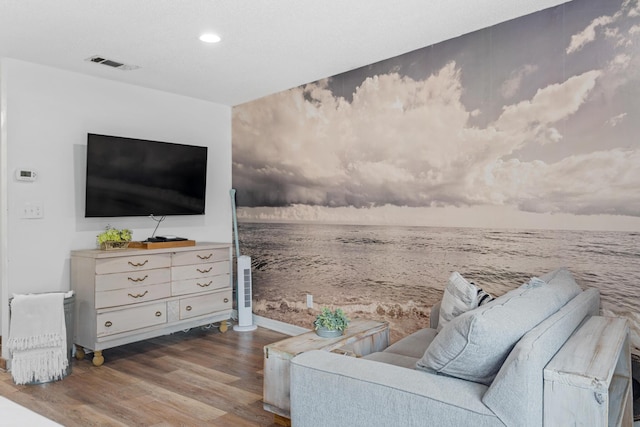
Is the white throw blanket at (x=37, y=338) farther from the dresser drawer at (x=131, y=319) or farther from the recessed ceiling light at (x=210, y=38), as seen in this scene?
the recessed ceiling light at (x=210, y=38)

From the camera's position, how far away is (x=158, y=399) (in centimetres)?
288

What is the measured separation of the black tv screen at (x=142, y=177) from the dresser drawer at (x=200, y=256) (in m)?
0.52

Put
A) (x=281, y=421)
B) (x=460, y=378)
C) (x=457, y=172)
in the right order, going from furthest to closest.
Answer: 1. (x=457, y=172)
2. (x=281, y=421)
3. (x=460, y=378)

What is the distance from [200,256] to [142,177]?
0.90 meters

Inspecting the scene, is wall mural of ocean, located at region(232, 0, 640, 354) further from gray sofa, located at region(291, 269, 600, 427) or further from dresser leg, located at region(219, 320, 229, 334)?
gray sofa, located at region(291, 269, 600, 427)

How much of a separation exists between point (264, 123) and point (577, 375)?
388cm

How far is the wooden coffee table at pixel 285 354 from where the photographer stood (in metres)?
2.38

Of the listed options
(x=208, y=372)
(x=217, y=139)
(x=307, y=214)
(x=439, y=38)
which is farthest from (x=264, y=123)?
(x=208, y=372)

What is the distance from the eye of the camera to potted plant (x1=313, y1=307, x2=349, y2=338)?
264cm

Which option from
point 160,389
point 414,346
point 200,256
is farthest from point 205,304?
point 414,346

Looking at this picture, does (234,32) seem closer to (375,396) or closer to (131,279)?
(131,279)

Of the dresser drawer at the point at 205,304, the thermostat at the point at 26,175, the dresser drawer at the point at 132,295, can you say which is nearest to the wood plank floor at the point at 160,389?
the dresser drawer at the point at 205,304

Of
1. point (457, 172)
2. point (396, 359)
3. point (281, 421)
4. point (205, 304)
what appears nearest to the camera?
point (396, 359)

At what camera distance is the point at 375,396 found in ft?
5.37
